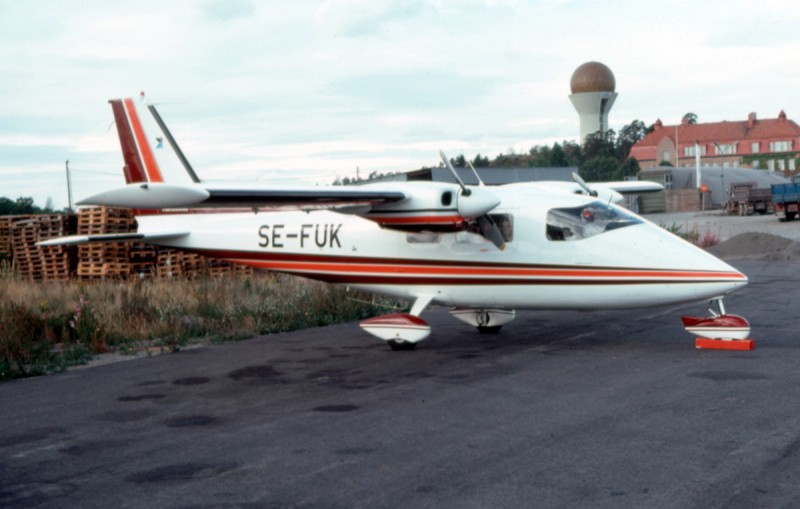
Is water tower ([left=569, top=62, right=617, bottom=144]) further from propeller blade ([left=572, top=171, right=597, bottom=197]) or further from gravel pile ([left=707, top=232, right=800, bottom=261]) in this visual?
propeller blade ([left=572, top=171, right=597, bottom=197])

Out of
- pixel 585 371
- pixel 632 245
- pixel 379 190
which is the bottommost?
pixel 585 371

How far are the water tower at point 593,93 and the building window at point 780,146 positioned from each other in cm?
3519

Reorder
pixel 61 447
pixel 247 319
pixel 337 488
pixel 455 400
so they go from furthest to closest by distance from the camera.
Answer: pixel 247 319
pixel 455 400
pixel 61 447
pixel 337 488

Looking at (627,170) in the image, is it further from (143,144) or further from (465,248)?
(465,248)

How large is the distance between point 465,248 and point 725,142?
131292 mm

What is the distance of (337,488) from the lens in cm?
680

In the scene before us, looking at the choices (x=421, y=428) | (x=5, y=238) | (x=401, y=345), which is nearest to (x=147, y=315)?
(x=401, y=345)

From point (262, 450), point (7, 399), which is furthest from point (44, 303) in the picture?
point (262, 450)

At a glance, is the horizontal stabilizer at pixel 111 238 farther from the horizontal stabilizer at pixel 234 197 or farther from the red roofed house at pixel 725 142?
the red roofed house at pixel 725 142

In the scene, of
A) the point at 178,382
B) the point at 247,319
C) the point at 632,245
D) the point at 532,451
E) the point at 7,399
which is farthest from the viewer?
the point at 247,319

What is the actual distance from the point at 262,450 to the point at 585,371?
5084 mm

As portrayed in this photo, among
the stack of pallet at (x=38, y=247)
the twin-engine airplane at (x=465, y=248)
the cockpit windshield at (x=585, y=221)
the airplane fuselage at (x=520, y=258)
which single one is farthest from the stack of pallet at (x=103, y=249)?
the cockpit windshield at (x=585, y=221)

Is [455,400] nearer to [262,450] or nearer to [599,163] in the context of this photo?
[262,450]

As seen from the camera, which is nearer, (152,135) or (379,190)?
(379,190)
